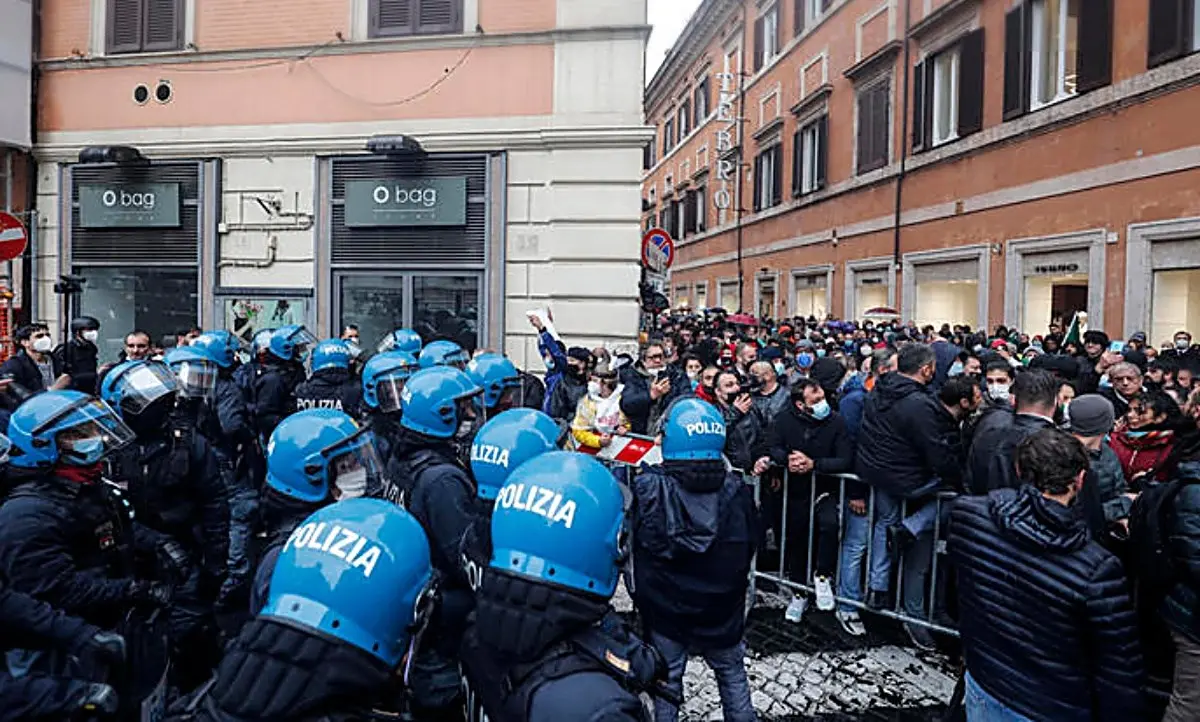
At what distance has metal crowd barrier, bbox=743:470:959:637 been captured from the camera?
514cm

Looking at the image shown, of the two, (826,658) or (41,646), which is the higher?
(41,646)

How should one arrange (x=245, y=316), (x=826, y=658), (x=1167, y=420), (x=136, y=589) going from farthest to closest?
(x=245, y=316)
(x=826, y=658)
(x=1167, y=420)
(x=136, y=589)

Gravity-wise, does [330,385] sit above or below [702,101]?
below

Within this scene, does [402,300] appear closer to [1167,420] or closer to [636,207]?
[636,207]

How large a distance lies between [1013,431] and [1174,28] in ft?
34.5

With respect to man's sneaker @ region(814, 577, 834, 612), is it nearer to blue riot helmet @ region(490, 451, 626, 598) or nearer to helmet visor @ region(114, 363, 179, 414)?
blue riot helmet @ region(490, 451, 626, 598)

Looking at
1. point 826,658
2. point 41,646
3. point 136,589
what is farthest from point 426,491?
point 826,658

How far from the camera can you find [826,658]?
16.0ft

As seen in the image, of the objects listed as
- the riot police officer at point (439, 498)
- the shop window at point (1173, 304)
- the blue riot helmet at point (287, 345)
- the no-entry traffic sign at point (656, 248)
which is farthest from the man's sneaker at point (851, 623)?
the shop window at point (1173, 304)

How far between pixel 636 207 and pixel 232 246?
225 inches

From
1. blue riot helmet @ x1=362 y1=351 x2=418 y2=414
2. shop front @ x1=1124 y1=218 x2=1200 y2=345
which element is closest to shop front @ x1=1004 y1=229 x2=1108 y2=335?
shop front @ x1=1124 y1=218 x2=1200 y2=345

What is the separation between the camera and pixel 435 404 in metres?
3.58

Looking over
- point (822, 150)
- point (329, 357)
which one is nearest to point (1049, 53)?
point (822, 150)

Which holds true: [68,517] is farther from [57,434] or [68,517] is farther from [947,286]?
[947,286]
